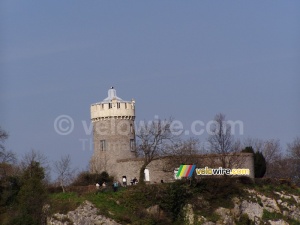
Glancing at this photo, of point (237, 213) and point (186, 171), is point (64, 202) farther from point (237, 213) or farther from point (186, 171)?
point (237, 213)

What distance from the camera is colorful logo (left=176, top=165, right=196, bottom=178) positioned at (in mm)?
70125

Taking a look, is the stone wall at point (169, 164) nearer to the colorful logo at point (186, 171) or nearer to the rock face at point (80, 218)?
the colorful logo at point (186, 171)

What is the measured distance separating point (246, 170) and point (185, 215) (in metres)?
8.39

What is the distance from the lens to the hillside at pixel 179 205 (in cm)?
6562

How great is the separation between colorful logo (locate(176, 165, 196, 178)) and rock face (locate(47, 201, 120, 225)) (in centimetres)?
755

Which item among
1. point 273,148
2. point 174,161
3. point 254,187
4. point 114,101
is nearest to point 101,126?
point 114,101

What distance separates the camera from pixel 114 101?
7950 centimetres

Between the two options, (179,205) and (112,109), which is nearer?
(179,205)

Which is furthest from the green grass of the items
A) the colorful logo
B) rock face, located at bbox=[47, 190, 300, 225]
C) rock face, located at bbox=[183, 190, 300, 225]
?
the colorful logo

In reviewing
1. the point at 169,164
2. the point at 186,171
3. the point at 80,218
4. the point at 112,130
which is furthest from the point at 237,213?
the point at 112,130

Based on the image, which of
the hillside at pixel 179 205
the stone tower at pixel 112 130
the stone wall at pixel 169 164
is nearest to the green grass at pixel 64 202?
the hillside at pixel 179 205

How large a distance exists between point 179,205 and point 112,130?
13828mm

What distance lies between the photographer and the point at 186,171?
2771 inches

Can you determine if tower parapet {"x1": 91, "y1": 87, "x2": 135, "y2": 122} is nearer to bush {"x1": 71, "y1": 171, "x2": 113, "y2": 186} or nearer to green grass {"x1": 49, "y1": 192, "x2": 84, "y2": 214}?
bush {"x1": 71, "y1": 171, "x2": 113, "y2": 186}
